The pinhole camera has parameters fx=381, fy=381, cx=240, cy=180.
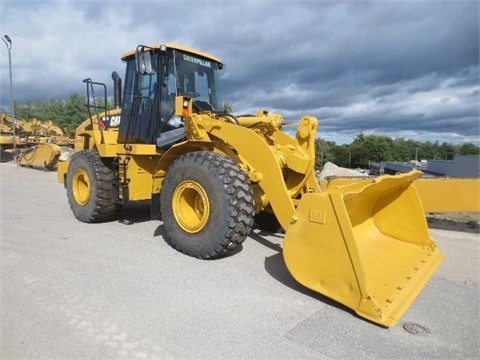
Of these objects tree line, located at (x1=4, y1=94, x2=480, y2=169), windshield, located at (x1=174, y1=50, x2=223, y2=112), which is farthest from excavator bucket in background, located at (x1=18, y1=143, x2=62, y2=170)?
tree line, located at (x1=4, y1=94, x2=480, y2=169)

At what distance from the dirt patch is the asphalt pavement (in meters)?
1.81

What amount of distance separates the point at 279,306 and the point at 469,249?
3.60 meters

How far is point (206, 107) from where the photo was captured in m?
5.83

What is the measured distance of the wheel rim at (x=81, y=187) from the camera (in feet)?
20.9

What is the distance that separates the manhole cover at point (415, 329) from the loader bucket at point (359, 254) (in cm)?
11

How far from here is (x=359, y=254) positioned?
3.07 metres

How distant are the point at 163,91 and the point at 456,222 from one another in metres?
5.67

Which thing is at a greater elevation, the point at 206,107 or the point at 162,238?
the point at 206,107

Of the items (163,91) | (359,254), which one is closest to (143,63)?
(163,91)

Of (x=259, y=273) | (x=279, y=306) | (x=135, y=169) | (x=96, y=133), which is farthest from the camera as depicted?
(x=96, y=133)

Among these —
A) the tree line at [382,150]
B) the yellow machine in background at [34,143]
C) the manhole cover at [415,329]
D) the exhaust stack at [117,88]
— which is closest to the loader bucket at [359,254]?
the manhole cover at [415,329]

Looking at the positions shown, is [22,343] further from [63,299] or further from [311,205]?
[311,205]

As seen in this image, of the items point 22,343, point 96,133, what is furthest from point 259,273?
point 96,133

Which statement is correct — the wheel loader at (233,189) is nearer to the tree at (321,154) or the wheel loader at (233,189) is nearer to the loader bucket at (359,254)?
the loader bucket at (359,254)
